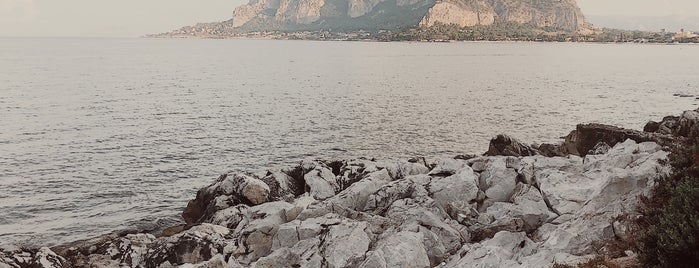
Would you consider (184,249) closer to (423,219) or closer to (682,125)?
(423,219)

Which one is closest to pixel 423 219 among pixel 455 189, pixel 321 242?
pixel 321 242

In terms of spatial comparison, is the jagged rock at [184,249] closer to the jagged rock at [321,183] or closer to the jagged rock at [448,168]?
the jagged rock at [321,183]

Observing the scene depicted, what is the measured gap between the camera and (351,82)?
365 ft

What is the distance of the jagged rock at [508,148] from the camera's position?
3775 centimetres

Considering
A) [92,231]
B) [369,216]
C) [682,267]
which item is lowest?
[92,231]

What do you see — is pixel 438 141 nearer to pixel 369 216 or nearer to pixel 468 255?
pixel 369 216

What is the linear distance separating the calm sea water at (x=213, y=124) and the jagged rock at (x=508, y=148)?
9.57 meters

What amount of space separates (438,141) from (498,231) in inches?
1293

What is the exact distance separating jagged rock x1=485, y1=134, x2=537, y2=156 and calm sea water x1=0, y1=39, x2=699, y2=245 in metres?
9.57

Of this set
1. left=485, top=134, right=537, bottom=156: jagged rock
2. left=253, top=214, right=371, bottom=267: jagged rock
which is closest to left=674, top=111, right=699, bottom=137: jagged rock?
left=485, top=134, right=537, bottom=156: jagged rock

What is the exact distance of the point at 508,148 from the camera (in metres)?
38.0

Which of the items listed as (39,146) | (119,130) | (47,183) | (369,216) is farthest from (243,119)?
(369,216)

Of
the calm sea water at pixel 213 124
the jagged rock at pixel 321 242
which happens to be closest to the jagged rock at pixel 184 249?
the jagged rock at pixel 321 242

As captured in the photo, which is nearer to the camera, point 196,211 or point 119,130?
point 196,211
